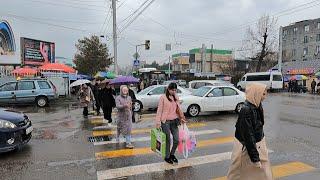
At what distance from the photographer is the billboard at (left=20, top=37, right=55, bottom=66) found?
138ft

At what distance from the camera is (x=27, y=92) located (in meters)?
22.2

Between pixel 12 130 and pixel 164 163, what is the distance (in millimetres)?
3617

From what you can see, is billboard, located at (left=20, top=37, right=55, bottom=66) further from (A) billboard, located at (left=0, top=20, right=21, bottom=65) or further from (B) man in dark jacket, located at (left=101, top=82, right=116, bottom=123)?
(B) man in dark jacket, located at (left=101, top=82, right=116, bottom=123)

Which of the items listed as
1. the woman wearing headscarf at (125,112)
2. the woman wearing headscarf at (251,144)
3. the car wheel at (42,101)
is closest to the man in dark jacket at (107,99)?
the woman wearing headscarf at (125,112)

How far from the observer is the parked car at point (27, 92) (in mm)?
21922

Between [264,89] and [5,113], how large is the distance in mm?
6877

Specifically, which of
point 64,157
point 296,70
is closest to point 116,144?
point 64,157

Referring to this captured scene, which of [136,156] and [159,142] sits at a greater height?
[159,142]

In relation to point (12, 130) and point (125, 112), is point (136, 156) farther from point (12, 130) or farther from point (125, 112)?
point (12, 130)

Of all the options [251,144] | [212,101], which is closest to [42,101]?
[212,101]

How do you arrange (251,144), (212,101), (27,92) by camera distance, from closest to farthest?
(251,144) → (212,101) → (27,92)

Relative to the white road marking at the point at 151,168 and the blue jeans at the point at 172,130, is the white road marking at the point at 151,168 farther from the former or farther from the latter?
the blue jeans at the point at 172,130

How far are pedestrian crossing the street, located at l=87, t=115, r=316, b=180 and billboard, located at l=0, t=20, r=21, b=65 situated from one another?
1069 inches

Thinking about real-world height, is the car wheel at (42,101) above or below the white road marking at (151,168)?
above
